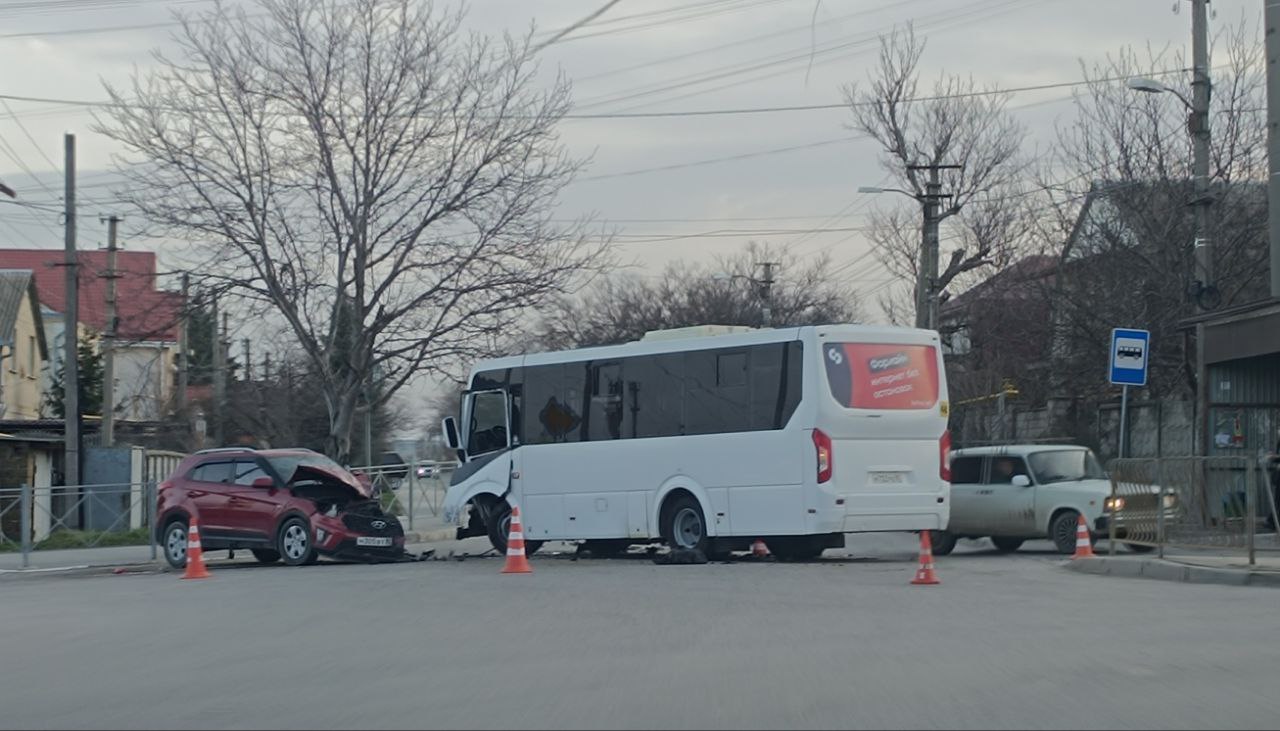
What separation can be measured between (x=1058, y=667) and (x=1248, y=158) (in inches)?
1029

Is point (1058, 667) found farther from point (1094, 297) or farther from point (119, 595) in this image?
point (1094, 297)

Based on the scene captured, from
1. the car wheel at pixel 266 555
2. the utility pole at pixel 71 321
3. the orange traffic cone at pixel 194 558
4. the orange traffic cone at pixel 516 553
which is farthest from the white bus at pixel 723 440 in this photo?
the utility pole at pixel 71 321

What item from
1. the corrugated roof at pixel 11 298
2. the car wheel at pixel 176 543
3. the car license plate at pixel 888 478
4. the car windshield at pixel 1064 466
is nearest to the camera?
the car license plate at pixel 888 478

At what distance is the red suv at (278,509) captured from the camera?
21.7 metres

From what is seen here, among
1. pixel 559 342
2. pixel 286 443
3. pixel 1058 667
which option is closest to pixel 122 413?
pixel 286 443

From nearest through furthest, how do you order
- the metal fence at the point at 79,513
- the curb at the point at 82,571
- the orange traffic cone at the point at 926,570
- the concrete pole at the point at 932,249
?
the orange traffic cone at the point at 926,570
the curb at the point at 82,571
the metal fence at the point at 79,513
the concrete pole at the point at 932,249

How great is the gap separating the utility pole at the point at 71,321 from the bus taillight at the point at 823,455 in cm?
2073

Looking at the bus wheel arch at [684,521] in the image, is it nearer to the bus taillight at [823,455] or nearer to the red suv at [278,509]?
the bus taillight at [823,455]

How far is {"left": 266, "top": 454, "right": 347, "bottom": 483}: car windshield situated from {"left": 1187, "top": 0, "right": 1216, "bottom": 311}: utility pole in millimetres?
14618

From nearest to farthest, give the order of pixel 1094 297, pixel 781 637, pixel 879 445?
pixel 781 637 < pixel 879 445 < pixel 1094 297

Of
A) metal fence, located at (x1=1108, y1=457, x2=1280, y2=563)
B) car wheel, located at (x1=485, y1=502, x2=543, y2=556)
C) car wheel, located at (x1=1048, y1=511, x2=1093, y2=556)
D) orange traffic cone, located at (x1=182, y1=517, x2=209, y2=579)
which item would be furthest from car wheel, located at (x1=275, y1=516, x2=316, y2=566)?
metal fence, located at (x1=1108, y1=457, x2=1280, y2=563)

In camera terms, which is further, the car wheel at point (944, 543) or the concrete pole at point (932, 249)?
the concrete pole at point (932, 249)

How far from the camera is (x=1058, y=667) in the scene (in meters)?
9.69

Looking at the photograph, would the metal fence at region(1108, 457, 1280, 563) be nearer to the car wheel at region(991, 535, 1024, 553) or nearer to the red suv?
the car wheel at region(991, 535, 1024, 553)
